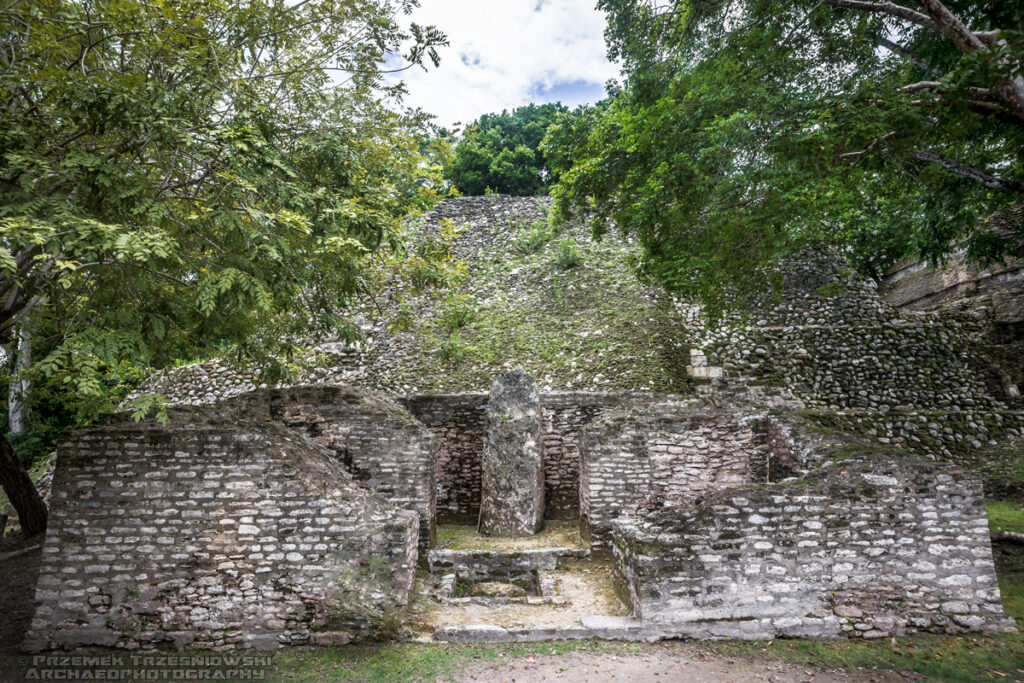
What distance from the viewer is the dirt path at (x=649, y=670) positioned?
15.1 ft

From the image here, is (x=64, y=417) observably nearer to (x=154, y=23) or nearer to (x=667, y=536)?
(x=154, y=23)

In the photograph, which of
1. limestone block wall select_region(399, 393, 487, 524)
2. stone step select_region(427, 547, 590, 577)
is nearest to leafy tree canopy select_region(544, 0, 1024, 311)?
limestone block wall select_region(399, 393, 487, 524)

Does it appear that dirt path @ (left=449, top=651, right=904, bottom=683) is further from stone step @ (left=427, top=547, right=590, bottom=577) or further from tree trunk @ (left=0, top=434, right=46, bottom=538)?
tree trunk @ (left=0, top=434, right=46, bottom=538)

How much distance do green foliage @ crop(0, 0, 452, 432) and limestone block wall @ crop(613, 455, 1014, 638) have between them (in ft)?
14.6

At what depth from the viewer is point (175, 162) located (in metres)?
5.29

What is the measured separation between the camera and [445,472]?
31.3 ft

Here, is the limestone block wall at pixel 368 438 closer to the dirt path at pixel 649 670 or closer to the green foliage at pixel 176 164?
the green foliage at pixel 176 164

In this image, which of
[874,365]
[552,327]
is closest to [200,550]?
[552,327]

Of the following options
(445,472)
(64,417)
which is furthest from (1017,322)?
(64,417)

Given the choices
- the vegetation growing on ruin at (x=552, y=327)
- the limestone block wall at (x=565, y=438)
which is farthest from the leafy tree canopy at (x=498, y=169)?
the limestone block wall at (x=565, y=438)

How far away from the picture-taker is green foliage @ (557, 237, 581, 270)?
53.2ft

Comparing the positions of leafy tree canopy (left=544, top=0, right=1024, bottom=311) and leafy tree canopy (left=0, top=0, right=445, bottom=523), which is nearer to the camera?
leafy tree canopy (left=0, top=0, right=445, bottom=523)

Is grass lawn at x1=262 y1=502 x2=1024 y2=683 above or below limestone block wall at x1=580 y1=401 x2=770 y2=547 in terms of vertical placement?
below

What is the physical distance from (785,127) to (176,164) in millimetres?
6462
